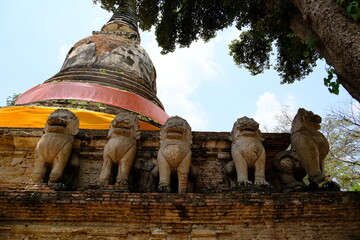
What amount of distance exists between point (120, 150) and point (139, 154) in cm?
67

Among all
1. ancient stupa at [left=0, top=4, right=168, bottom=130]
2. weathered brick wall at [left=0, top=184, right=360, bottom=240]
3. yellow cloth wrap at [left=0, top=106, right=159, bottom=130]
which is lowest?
weathered brick wall at [left=0, top=184, right=360, bottom=240]

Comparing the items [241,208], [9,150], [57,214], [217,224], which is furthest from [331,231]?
[9,150]

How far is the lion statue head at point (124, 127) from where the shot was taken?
5.71m

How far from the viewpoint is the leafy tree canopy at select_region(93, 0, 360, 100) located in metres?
7.63

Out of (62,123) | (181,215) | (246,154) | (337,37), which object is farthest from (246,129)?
(62,123)

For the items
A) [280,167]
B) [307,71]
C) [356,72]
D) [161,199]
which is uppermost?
[307,71]

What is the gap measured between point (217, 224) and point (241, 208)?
1.33ft

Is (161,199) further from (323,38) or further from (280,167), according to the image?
(323,38)

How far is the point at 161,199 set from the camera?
4.62 m

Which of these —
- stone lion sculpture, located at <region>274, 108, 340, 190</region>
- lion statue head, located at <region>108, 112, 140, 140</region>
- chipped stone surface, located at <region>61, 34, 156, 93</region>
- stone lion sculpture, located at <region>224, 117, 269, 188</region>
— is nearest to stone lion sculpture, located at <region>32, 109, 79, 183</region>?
lion statue head, located at <region>108, 112, 140, 140</region>

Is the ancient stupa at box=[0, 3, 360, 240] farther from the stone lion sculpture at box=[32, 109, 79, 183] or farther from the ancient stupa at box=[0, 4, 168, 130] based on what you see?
the ancient stupa at box=[0, 4, 168, 130]

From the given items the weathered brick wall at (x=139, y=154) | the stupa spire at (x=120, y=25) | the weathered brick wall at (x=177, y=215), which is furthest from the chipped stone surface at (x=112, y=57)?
the weathered brick wall at (x=177, y=215)

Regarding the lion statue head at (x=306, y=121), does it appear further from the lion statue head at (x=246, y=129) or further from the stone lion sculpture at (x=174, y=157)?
the stone lion sculpture at (x=174, y=157)

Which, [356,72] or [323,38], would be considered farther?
[323,38]
